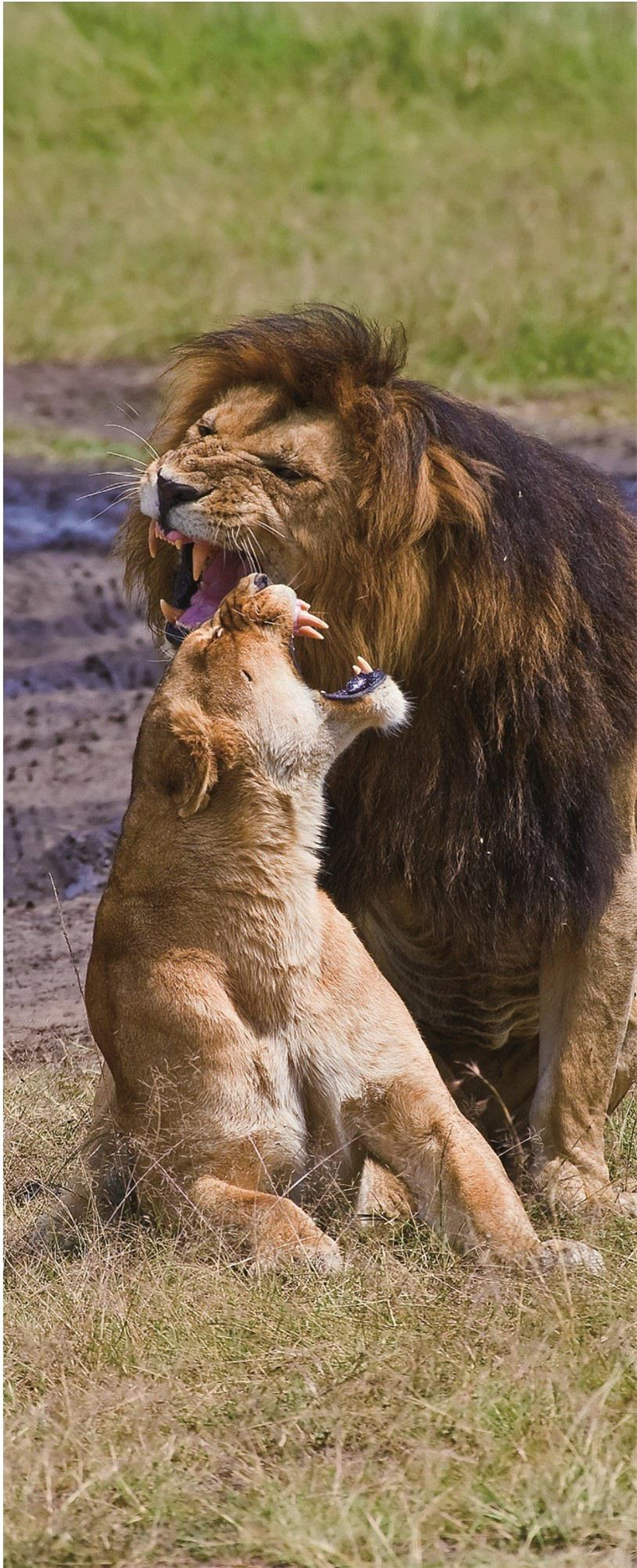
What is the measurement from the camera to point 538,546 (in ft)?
13.0

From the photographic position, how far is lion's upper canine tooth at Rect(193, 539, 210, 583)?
3.93 metres

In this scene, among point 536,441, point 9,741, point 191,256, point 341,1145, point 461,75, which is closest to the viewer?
point 341,1145

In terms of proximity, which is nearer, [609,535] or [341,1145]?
[341,1145]

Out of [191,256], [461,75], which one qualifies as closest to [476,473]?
[191,256]

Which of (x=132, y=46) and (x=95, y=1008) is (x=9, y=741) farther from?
(x=132, y=46)

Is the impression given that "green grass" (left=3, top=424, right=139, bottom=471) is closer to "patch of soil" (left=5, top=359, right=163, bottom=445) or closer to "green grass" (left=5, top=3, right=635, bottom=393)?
"patch of soil" (left=5, top=359, right=163, bottom=445)

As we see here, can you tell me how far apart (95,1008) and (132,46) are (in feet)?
46.3

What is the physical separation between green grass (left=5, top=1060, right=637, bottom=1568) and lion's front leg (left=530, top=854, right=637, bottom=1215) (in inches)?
9.0

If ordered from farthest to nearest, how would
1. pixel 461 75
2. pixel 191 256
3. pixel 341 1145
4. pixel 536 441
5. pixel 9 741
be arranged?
pixel 461 75 < pixel 191 256 < pixel 9 741 < pixel 536 441 < pixel 341 1145

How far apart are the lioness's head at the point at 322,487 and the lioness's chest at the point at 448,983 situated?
53 cm

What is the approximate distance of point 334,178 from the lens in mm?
14828

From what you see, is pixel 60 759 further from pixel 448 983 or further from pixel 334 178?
pixel 334 178

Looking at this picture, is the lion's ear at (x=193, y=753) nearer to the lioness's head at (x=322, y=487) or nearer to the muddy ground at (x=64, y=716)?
the lioness's head at (x=322, y=487)

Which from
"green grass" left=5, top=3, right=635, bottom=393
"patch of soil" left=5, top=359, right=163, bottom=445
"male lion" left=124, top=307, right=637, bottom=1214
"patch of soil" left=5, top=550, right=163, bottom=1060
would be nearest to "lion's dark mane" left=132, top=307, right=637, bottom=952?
"male lion" left=124, top=307, right=637, bottom=1214
